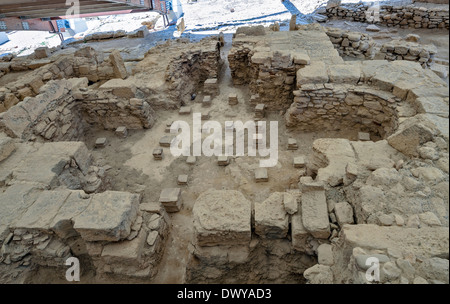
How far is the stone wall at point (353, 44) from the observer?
771cm

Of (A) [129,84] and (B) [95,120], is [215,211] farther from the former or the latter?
(B) [95,120]

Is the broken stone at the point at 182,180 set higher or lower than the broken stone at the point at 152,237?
lower

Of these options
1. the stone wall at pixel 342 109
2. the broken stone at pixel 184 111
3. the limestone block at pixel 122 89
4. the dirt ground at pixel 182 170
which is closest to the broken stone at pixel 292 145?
the dirt ground at pixel 182 170

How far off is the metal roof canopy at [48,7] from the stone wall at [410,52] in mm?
8860

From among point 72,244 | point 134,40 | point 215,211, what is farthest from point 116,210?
point 134,40

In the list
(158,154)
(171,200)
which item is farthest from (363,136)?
(158,154)

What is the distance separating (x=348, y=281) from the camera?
2320mm

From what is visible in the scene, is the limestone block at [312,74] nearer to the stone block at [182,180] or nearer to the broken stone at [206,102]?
the broken stone at [206,102]

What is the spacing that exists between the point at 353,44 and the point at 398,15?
5193 mm

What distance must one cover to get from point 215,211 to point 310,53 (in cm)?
508

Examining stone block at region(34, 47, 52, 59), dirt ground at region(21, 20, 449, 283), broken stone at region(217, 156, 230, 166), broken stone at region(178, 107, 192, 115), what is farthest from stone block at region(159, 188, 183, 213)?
stone block at region(34, 47, 52, 59)

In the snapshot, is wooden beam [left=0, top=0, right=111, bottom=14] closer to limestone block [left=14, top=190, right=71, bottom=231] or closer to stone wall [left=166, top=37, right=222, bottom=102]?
stone wall [left=166, top=37, right=222, bottom=102]

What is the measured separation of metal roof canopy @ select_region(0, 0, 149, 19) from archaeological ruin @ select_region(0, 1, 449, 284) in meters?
3.39

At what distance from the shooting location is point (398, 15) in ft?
35.8
